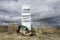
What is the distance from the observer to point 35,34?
7.10 m

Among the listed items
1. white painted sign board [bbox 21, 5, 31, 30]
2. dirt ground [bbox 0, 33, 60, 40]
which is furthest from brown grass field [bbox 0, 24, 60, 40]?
white painted sign board [bbox 21, 5, 31, 30]

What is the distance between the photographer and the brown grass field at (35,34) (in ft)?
22.0

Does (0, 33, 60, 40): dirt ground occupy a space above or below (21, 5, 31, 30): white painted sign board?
below

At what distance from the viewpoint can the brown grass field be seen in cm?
669

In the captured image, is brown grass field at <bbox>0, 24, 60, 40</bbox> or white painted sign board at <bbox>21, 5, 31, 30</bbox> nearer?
brown grass field at <bbox>0, 24, 60, 40</bbox>

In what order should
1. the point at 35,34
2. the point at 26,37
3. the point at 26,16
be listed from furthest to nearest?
the point at 26,16 < the point at 35,34 < the point at 26,37

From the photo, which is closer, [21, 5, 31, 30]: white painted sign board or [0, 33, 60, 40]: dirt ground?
[0, 33, 60, 40]: dirt ground

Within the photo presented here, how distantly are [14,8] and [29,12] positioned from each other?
1.68ft

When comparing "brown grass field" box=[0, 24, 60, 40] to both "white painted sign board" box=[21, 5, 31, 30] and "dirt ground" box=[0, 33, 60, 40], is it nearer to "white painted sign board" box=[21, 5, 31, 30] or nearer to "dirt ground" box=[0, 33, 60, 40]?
"dirt ground" box=[0, 33, 60, 40]

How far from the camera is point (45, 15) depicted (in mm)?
7504

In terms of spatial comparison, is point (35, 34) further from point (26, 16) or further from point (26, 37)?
point (26, 16)

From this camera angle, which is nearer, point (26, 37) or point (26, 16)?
point (26, 37)

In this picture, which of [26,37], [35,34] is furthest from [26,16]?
[26,37]

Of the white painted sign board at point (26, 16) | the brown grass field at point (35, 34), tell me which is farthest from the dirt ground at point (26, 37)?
the white painted sign board at point (26, 16)
